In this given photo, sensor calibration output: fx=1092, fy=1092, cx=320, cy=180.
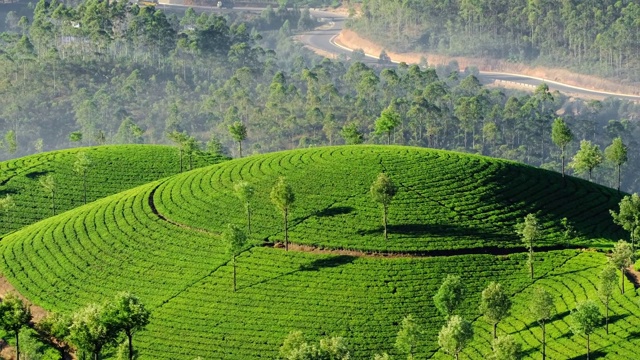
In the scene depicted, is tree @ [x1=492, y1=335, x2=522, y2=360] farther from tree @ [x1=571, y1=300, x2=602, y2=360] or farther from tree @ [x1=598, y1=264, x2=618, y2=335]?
tree @ [x1=598, y1=264, x2=618, y2=335]

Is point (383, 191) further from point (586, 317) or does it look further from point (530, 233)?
point (586, 317)

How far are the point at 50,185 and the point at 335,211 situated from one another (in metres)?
39.2

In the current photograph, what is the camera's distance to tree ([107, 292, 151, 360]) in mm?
88438

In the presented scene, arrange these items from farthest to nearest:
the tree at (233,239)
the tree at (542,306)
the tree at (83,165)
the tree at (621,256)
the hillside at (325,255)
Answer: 1. the tree at (83,165)
2. the tree at (233,239)
3. the hillside at (325,255)
4. the tree at (621,256)
5. the tree at (542,306)

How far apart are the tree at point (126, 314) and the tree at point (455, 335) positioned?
2462 cm

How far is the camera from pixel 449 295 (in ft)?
318

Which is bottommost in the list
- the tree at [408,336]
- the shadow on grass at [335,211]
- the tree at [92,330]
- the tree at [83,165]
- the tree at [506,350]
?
the tree at [408,336]

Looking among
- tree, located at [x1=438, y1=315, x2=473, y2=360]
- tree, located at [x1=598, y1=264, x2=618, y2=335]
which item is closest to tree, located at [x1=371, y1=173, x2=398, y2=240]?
tree, located at [x1=598, y1=264, x2=618, y2=335]

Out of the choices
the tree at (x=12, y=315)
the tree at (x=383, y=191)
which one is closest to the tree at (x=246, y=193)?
the tree at (x=383, y=191)

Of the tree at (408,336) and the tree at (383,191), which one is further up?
the tree at (383,191)

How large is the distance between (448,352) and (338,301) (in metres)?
15.7

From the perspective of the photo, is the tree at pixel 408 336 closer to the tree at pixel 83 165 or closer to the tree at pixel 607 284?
the tree at pixel 607 284

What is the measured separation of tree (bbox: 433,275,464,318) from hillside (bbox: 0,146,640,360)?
3.54 meters

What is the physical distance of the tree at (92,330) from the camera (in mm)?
87562
